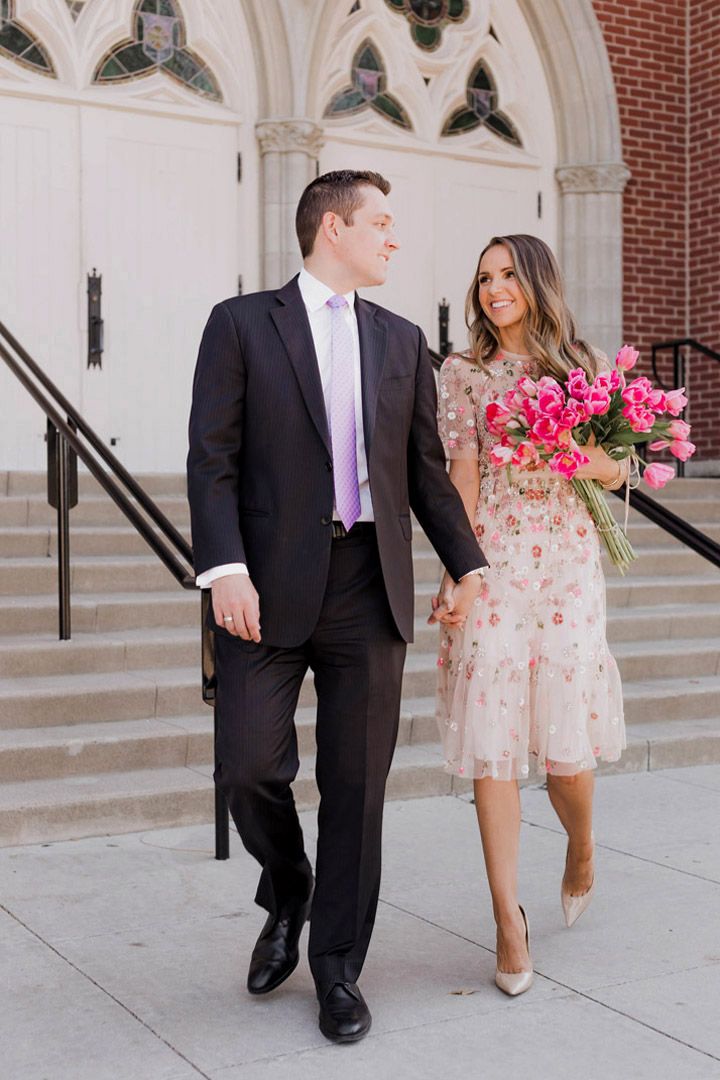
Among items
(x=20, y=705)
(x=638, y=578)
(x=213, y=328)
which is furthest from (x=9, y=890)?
(x=638, y=578)

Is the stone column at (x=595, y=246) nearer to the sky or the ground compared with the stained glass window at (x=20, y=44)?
nearer to the ground

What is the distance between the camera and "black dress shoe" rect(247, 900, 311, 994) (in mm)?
3393

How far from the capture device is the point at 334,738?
3.31 meters

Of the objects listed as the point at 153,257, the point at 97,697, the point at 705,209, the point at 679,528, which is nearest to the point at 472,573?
the point at 97,697

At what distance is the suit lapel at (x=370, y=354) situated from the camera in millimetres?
3289

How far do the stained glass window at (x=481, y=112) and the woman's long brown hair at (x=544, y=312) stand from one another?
6.91 metres

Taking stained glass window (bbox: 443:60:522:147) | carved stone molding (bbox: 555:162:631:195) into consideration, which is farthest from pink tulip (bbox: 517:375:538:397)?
carved stone molding (bbox: 555:162:631:195)

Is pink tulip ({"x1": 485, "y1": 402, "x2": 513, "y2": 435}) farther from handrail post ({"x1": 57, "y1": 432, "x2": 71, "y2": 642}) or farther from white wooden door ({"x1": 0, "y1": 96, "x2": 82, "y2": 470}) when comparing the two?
white wooden door ({"x1": 0, "y1": 96, "x2": 82, "y2": 470})

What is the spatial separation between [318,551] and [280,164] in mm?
6587

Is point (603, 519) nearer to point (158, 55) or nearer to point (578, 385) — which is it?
point (578, 385)

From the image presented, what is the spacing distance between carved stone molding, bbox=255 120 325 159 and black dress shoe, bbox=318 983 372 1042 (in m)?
7.04

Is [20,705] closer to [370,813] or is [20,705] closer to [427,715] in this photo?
[427,715]

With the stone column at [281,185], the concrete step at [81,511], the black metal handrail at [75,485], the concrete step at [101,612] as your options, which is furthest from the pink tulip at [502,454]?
the stone column at [281,185]

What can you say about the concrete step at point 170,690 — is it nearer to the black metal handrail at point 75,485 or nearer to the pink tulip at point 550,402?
the black metal handrail at point 75,485
